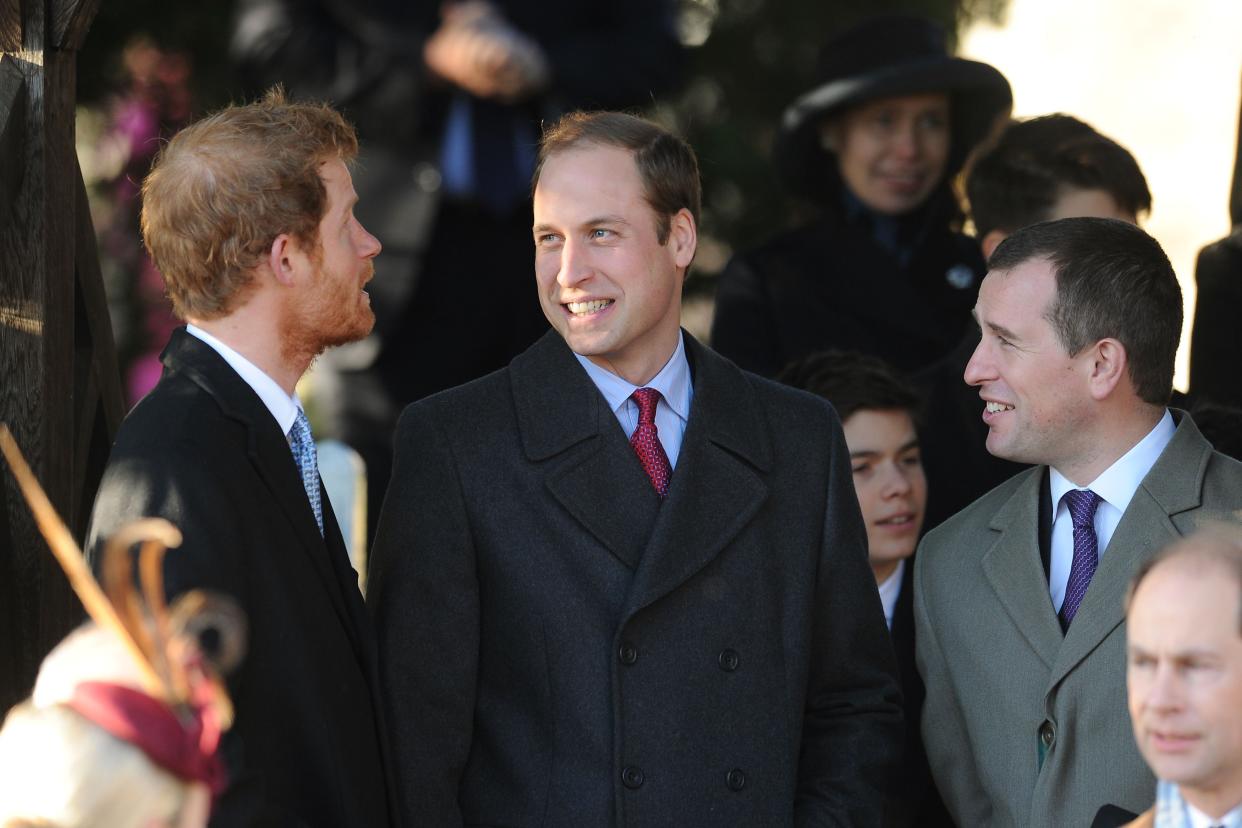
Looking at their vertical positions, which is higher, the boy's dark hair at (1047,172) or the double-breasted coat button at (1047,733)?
the boy's dark hair at (1047,172)

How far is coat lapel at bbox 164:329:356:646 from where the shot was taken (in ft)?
10.4

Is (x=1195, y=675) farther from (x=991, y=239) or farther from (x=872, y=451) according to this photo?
(x=991, y=239)

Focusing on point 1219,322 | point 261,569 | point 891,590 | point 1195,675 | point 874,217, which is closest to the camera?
point 1195,675

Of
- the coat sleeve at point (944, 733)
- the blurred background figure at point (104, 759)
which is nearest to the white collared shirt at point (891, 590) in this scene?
the coat sleeve at point (944, 733)

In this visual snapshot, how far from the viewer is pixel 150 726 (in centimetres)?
235

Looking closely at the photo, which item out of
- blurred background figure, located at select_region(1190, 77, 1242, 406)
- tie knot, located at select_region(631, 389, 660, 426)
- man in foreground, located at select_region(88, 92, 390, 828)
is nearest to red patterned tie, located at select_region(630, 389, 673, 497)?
tie knot, located at select_region(631, 389, 660, 426)

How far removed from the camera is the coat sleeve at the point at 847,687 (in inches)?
143

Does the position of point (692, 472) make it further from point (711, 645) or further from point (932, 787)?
point (932, 787)

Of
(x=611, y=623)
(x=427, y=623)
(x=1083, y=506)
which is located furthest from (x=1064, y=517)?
(x=427, y=623)

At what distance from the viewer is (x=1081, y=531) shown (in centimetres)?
364

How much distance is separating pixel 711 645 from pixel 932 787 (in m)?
0.99

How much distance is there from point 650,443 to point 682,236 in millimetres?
424

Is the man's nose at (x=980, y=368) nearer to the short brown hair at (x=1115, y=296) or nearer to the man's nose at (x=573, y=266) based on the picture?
the short brown hair at (x=1115, y=296)

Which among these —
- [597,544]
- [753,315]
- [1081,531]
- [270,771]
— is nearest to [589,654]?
[597,544]
